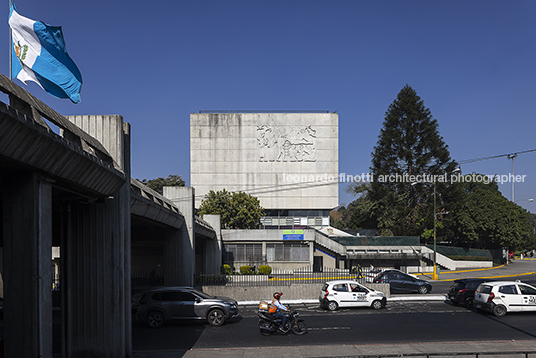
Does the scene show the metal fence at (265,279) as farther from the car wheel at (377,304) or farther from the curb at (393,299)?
the car wheel at (377,304)

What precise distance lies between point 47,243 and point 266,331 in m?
9.50

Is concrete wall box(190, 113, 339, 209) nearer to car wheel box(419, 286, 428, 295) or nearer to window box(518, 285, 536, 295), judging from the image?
car wheel box(419, 286, 428, 295)

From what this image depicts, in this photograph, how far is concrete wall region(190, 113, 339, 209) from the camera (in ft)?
232

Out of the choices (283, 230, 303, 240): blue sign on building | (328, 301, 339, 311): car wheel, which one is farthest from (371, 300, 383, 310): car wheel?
(283, 230, 303, 240): blue sign on building

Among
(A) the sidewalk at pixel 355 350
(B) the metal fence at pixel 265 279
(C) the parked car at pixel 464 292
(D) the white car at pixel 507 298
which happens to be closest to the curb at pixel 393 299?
(B) the metal fence at pixel 265 279

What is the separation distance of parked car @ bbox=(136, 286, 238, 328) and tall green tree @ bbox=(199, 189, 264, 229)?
125ft

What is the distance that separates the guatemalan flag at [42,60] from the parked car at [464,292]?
19.6m

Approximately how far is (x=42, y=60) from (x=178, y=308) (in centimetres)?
1063

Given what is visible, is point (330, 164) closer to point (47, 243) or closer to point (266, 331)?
point (266, 331)

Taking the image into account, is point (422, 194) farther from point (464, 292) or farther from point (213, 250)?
point (464, 292)

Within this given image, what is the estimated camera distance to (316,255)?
50312 millimetres

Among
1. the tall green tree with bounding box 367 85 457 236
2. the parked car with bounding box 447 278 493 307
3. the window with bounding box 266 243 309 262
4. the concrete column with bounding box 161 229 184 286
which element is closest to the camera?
the parked car with bounding box 447 278 493 307

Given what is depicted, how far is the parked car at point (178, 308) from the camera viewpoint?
1755cm

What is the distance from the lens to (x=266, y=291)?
81.3ft
